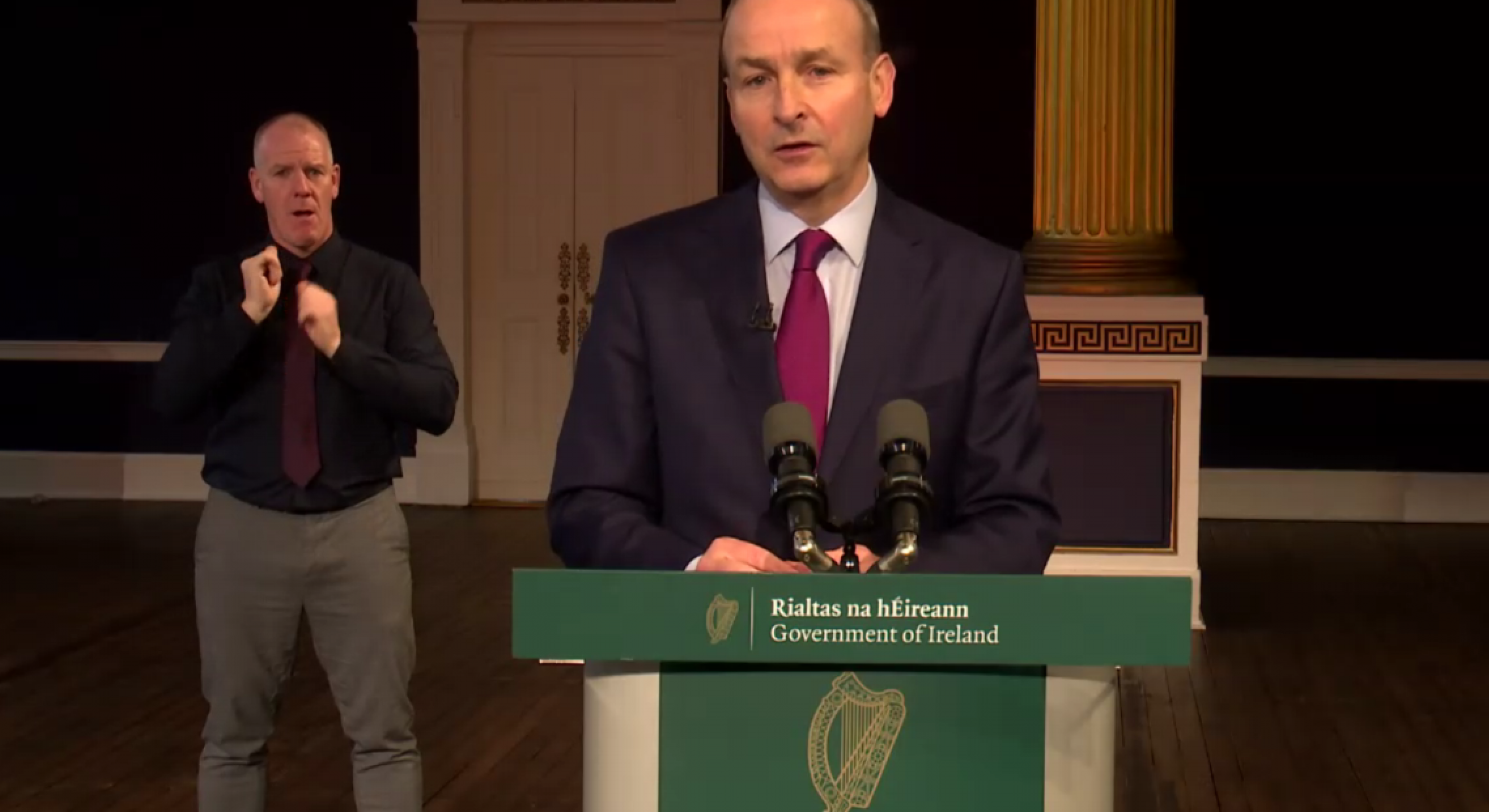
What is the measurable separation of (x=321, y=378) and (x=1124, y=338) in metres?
4.12

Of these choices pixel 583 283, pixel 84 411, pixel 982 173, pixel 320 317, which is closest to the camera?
pixel 320 317

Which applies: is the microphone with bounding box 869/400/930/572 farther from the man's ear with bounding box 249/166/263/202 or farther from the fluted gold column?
the fluted gold column

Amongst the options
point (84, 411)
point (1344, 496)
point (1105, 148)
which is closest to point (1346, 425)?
point (1344, 496)

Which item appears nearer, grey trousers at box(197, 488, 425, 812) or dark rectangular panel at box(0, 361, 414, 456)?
grey trousers at box(197, 488, 425, 812)

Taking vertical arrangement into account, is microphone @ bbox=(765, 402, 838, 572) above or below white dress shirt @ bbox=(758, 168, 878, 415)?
below

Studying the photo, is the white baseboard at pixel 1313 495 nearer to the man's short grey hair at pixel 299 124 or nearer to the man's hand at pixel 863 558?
the man's short grey hair at pixel 299 124

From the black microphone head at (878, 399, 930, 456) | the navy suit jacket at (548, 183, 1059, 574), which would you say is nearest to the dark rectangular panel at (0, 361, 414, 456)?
the navy suit jacket at (548, 183, 1059, 574)

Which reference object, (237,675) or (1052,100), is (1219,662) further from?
(237,675)

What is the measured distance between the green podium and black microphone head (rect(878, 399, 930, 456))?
162mm

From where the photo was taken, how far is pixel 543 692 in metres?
6.43

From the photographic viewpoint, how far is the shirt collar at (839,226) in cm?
207

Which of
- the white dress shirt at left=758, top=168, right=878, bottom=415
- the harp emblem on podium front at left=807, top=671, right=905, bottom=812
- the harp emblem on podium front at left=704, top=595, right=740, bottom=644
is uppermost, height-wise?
the white dress shirt at left=758, top=168, right=878, bottom=415

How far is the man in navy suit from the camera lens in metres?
1.97

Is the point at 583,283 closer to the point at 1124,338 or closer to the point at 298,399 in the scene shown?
the point at 1124,338
